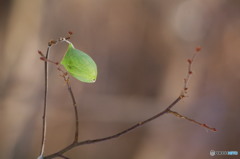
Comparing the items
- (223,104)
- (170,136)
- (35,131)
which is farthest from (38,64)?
(223,104)

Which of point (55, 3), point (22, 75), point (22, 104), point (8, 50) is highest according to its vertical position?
point (55, 3)

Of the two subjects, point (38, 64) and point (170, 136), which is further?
point (170, 136)

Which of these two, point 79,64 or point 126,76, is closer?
point 79,64

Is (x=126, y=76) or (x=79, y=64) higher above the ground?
(x=79, y=64)

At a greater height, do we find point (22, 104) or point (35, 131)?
point (22, 104)

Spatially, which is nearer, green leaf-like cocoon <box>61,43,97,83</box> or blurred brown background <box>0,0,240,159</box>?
green leaf-like cocoon <box>61,43,97,83</box>

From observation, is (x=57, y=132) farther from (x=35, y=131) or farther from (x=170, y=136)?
(x=170, y=136)

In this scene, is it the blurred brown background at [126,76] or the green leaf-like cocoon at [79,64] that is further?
the blurred brown background at [126,76]
